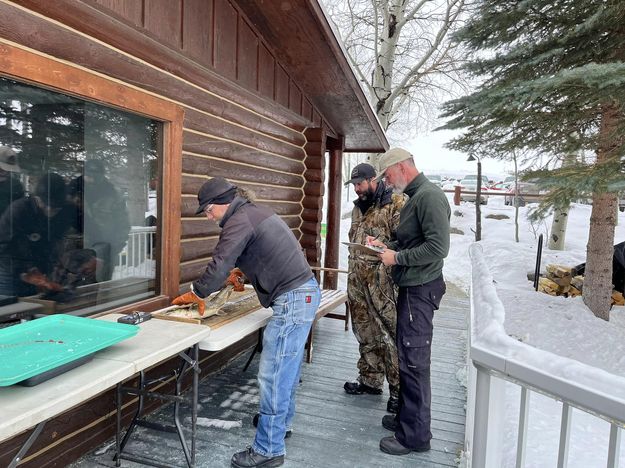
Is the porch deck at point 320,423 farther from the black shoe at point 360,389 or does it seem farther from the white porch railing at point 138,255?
the white porch railing at point 138,255

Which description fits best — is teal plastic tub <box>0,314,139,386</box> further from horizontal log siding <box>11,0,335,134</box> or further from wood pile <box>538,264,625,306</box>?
wood pile <box>538,264,625,306</box>

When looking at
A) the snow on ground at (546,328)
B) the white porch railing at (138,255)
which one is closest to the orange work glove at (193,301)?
the white porch railing at (138,255)

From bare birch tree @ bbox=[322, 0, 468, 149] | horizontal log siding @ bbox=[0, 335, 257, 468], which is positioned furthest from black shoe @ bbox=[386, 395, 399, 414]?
bare birch tree @ bbox=[322, 0, 468, 149]

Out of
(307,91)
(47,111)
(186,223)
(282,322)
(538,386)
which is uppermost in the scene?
(307,91)

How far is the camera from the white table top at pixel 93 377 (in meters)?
1.50

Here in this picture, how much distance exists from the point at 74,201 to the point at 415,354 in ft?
7.88

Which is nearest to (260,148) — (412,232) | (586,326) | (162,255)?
(162,255)

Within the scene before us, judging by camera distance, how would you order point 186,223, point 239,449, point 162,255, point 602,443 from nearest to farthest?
1. point 239,449
2. point 602,443
3. point 162,255
4. point 186,223

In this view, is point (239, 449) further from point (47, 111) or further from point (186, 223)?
point (47, 111)

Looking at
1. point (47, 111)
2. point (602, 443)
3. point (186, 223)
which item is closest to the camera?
point (47, 111)

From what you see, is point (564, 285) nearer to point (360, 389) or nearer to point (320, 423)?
point (360, 389)

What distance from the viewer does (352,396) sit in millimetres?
3932

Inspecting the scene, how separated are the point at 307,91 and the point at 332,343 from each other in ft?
10.3

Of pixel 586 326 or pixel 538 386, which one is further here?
pixel 586 326
